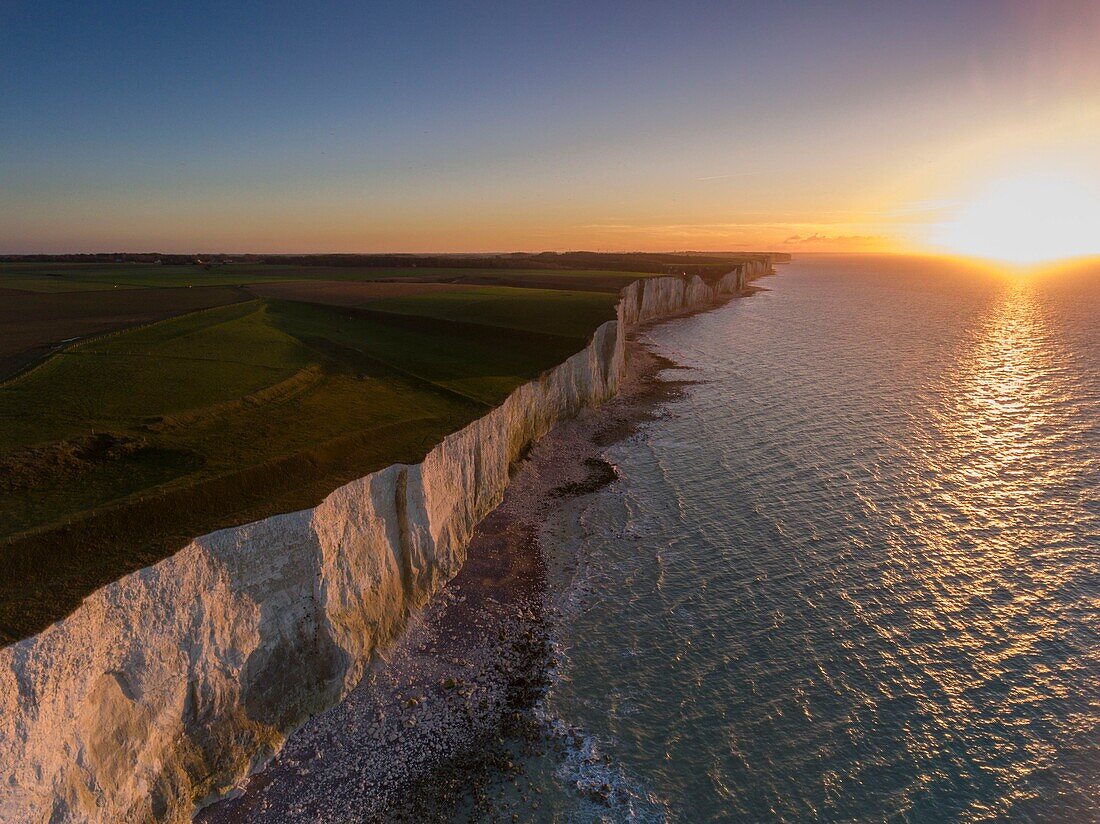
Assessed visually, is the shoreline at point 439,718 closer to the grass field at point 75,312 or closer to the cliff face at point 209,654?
the cliff face at point 209,654

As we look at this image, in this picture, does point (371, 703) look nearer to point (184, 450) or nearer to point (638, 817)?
point (638, 817)

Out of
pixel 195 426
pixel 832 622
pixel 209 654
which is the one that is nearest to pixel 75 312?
pixel 195 426

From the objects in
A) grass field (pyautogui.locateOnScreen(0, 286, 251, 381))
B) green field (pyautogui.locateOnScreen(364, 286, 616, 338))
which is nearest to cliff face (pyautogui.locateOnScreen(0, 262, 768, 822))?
grass field (pyautogui.locateOnScreen(0, 286, 251, 381))

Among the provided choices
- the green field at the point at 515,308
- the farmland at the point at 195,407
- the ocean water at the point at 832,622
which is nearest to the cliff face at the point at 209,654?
the farmland at the point at 195,407

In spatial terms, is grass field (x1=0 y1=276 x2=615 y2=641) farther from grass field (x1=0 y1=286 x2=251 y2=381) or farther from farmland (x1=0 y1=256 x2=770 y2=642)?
grass field (x1=0 y1=286 x2=251 y2=381)

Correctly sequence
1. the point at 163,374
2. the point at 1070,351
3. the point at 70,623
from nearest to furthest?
the point at 70,623, the point at 163,374, the point at 1070,351

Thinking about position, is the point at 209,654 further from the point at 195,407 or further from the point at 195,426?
the point at 195,407

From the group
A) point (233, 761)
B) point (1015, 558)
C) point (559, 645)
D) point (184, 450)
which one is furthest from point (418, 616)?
point (1015, 558)
